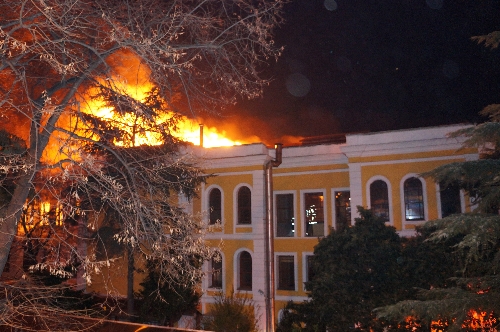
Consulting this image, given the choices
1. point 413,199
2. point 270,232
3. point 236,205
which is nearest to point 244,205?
point 236,205

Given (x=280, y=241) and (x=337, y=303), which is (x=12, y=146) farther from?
(x=280, y=241)

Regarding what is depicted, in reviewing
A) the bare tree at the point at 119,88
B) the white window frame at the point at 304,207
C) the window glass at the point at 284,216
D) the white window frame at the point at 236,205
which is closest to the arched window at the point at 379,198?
the white window frame at the point at 304,207

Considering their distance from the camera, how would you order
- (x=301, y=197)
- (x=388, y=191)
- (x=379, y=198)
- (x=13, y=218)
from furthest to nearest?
1. (x=301, y=197)
2. (x=379, y=198)
3. (x=388, y=191)
4. (x=13, y=218)

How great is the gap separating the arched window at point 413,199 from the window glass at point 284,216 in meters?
5.07

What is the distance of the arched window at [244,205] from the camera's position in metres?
20.0

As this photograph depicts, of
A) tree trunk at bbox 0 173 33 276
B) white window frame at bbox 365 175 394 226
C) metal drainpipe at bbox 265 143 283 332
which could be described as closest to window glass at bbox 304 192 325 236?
metal drainpipe at bbox 265 143 283 332

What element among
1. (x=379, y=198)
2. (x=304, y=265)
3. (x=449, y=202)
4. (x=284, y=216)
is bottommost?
(x=304, y=265)

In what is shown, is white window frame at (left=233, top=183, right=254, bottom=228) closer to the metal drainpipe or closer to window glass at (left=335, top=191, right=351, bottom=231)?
the metal drainpipe

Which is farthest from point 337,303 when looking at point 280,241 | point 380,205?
point 280,241

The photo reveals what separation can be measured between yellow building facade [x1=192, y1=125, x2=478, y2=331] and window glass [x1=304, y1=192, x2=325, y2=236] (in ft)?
0.15

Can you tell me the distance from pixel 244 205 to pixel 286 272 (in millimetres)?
3529

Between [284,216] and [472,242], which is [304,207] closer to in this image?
[284,216]

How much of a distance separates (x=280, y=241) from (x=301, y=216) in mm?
1498

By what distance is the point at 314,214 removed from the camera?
19.8m
